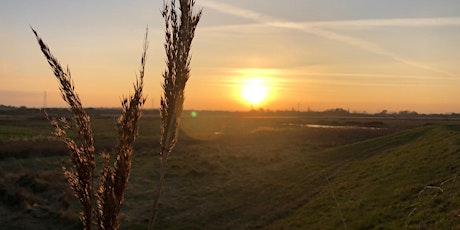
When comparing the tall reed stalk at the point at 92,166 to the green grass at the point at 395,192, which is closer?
the tall reed stalk at the point at 92,166

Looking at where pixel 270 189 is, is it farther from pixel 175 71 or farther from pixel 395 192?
pixel 175 71

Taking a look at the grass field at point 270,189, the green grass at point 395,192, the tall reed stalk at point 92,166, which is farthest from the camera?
the grass field at point 270,189

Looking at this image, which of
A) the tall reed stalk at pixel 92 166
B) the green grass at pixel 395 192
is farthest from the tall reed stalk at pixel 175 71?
the green grass at pixel 395 192

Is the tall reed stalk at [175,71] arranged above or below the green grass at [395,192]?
above

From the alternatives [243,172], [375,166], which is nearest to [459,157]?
[375,166]

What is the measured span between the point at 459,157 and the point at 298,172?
14.0 metres

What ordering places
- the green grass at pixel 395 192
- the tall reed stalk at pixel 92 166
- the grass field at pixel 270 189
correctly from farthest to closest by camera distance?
the grass field at pixel 270 189 < the green grass at pixel 395 192 < the tall reed stalk at pixel 92 166

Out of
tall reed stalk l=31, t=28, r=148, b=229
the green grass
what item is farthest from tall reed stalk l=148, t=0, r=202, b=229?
the green grass

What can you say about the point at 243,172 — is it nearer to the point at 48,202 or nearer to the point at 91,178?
the point at 48,202

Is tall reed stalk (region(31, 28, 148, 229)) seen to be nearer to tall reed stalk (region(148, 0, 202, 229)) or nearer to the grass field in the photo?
tall reed stalk (region(148, 0, 202, 229))

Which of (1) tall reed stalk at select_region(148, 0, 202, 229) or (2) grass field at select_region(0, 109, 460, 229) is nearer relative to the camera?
(1) tall reed stalk at select_region(148, 0, 202, 229)

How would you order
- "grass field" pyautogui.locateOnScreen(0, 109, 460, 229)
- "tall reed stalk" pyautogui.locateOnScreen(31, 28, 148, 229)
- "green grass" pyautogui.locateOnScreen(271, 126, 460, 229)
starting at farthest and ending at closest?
"grass field" pyautogui.locateOnScreen(0, 109, 460, 229) < "green grass" pyautogui.locateOnScreen(271, 126, 460, 229) < "tall reed stalk" pyautogui.locateOnScreen(31, 28, 148, 229)

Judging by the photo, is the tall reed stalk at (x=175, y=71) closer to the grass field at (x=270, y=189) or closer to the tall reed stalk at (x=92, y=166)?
the tall reed stalk at (x=92, y=166)

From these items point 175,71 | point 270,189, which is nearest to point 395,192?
point 270,189
